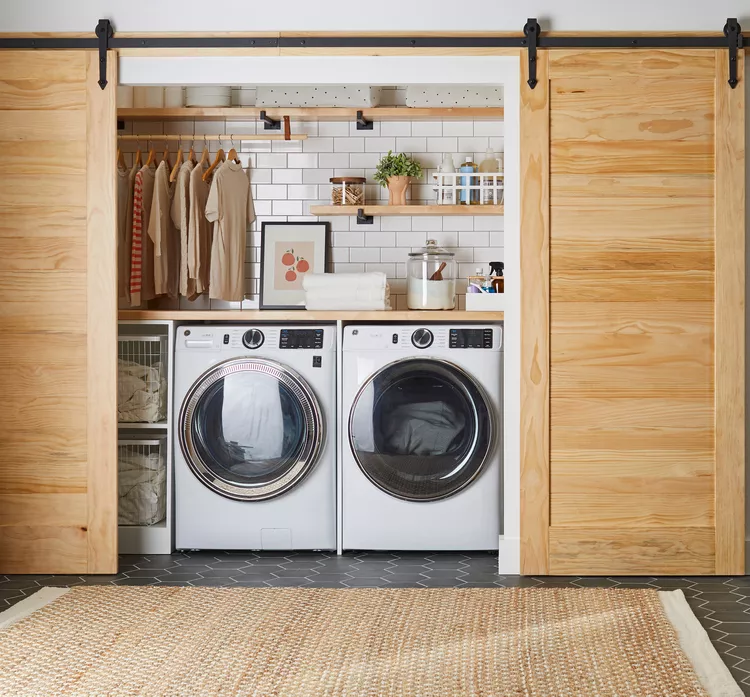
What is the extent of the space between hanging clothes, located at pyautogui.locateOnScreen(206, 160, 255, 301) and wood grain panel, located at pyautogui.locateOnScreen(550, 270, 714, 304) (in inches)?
64.3

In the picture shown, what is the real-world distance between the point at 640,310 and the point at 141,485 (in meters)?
2.17

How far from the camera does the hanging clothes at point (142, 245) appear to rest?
3969 millimetres

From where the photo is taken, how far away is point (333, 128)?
432cm

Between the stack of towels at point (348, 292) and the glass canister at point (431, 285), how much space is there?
7.1 inches

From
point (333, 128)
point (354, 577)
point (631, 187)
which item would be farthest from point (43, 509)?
point (631, 187)

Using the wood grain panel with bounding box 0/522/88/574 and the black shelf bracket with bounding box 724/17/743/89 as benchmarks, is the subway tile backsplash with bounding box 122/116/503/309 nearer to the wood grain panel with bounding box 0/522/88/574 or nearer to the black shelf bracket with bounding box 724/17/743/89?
the black shelf bracket with bounding box 724/17/743/89

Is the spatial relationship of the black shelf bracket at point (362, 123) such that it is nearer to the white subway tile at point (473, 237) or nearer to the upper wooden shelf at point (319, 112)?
the upper wooden shelf at point (319, 112)

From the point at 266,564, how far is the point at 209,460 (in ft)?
1.60

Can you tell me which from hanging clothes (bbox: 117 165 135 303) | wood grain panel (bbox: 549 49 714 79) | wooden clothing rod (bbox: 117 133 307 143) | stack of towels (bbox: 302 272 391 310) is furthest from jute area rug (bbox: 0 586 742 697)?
wooden clothing rod (bbox: 117 133 307 143)

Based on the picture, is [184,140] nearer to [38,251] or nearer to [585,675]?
[38,251]

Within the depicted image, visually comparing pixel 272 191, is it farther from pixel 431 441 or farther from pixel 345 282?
pixel 431 441

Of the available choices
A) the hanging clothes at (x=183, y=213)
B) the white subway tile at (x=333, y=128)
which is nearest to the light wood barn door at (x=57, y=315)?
the hanging clothes at (x=183, y=213)

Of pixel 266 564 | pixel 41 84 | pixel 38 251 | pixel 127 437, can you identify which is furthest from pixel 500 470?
pixel 41 84

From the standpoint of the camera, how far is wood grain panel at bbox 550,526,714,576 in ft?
10.8
